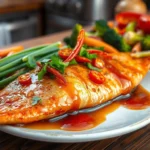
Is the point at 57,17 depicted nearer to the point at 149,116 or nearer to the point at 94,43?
the point at 94,43

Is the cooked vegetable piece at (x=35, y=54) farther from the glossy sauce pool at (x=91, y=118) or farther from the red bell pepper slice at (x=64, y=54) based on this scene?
the glossy sauce pool at (x=91, y=118)

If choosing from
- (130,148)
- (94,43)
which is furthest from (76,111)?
(94,43)

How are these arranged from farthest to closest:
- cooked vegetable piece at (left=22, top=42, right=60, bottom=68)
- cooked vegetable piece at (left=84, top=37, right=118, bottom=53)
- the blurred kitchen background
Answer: the blurred kitchen background, cooked vegetable piece at (left=84, top=37, right=118, bottom=53), cooked vegetable piece at (left=22, top=42, right=60, bottom=68)

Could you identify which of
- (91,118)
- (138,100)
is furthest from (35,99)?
(138,100)

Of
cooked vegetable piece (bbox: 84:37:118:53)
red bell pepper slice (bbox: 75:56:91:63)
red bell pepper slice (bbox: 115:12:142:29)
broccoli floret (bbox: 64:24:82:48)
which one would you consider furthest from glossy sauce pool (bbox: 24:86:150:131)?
red bell pepper slice (bbox: 115:12:142:29)

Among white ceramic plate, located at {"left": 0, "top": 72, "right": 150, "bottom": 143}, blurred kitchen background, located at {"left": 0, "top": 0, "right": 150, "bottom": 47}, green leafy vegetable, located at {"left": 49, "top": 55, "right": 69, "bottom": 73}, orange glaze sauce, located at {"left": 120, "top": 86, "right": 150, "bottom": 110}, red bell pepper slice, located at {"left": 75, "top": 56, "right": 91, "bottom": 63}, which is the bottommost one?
blurred kitchen background, located at {"left": 0, "top": 0, "right": 150, "bottom": 47}

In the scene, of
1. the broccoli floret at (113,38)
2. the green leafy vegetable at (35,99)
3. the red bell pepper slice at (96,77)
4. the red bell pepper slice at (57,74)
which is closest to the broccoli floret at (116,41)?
the broccoli floret at (113,38)

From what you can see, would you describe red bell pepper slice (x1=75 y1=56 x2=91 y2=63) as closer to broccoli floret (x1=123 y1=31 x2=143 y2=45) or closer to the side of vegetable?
the side of vegetable
